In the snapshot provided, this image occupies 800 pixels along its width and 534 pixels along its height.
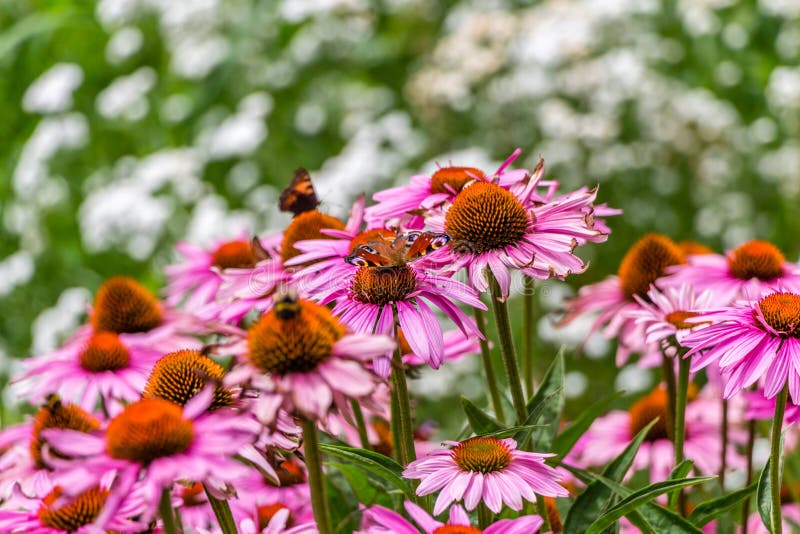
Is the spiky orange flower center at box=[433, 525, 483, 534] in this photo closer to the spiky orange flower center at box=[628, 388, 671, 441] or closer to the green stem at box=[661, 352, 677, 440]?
the green stem at box=[661, 352, 677, 440]

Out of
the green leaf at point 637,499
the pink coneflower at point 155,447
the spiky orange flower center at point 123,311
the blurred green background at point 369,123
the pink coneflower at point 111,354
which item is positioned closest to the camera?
the pink coneflower at point 155,447

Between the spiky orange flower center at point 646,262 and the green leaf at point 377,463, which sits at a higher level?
the green leaf at point 377,463

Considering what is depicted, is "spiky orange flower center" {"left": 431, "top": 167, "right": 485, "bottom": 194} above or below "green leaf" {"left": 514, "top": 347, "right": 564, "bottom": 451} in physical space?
above

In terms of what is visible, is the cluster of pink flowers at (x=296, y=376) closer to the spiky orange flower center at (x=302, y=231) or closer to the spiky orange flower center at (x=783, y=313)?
the spiky orange flower center at (x=302, y=231)

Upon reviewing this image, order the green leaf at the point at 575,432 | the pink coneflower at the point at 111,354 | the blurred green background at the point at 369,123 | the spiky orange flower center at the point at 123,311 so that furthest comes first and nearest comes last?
the blurred green background at the point at 369,123, the spiky orange flower center at the point at 123,311, the pink coneflower at the point at 111,354, the green leaf at the point at 575,432

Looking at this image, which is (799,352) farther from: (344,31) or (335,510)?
(344,31)

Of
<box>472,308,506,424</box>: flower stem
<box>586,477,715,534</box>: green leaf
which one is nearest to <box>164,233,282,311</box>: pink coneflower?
<box>472,308,506,424</box>: flower stem

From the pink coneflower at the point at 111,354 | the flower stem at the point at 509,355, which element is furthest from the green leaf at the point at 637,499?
the pink coneflower at the point at 111,354

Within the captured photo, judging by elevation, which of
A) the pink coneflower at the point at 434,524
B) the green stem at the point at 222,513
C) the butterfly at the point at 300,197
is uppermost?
the butterfly at the point at 300,197
